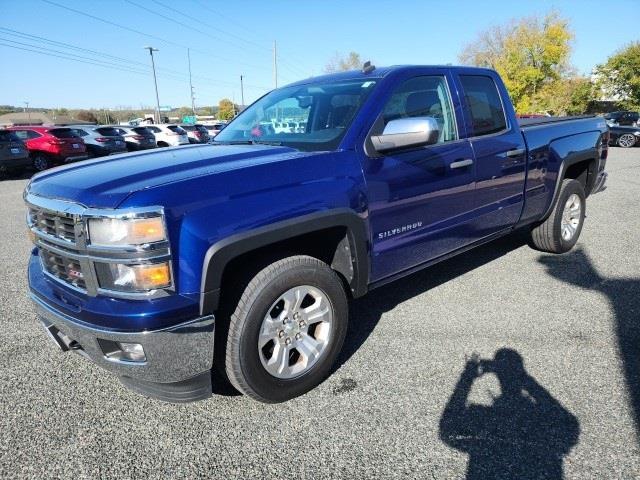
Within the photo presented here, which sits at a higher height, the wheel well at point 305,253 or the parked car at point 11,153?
the wheel well at point 305,253

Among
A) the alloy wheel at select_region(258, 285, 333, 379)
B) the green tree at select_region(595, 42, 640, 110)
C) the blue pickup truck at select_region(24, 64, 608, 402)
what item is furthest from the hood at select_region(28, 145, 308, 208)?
the green tree at select_region(595, 42, 640, 110)

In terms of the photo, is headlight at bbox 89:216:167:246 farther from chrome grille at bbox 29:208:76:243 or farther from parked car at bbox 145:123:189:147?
parked car at bbox 145:123:189:147

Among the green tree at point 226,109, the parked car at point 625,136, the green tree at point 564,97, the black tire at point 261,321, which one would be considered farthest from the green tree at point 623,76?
the green tree at point 226,109

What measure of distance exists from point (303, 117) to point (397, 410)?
6.85 feet

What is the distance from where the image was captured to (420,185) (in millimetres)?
3074

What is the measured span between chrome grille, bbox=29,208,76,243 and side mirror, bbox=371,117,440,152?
1731 mm

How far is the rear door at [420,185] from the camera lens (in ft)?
9.43

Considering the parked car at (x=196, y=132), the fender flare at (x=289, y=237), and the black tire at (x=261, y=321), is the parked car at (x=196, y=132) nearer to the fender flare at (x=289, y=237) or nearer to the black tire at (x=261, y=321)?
the fender flare at (x=289, y=237)

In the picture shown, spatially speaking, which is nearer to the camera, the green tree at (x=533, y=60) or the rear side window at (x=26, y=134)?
the rear side window at (x=26, y=134)

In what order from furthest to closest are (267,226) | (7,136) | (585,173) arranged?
1. (7,136)
2. (585,173)
3. (267,226)

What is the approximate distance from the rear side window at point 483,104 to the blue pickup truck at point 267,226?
0.02m

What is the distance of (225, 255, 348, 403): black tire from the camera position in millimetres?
2338

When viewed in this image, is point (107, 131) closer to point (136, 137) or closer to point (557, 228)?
point (136, 137)

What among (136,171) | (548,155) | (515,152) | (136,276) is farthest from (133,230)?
(548,155)
